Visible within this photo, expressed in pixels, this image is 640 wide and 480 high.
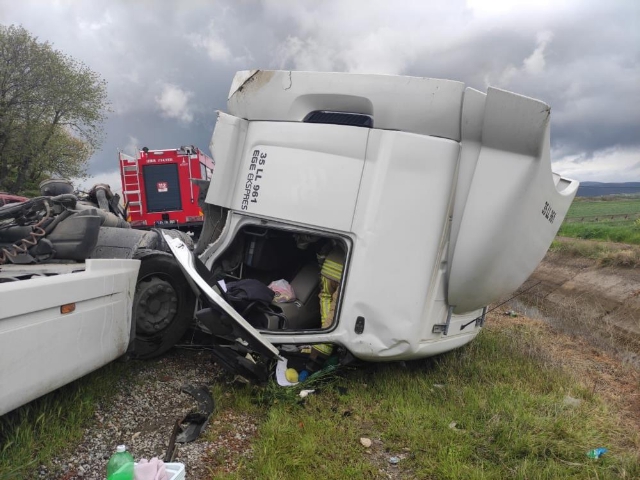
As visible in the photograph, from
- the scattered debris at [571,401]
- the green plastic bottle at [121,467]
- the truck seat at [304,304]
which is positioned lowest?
the green plastic bottle at [121,467]

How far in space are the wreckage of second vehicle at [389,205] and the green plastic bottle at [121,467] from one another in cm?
102

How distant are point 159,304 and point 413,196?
2.14 m

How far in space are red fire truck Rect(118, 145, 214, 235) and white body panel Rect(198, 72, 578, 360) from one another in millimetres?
9719

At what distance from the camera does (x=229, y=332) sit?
3172mm

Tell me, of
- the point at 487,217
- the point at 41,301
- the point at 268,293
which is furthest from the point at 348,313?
the point at 41,301

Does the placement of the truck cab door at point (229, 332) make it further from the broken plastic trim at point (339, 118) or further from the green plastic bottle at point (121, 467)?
the broken plastic trim at point (339, 118)

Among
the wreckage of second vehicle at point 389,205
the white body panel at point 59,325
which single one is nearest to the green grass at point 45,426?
the white body panel at point 59,325

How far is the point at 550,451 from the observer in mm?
2711

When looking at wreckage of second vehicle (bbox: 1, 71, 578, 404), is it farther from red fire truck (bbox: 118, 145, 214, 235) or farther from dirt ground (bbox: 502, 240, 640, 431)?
red fire truck (bbox: 118, 145, 214, 235)

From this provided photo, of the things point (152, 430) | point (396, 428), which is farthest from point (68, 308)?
point (396, 428)

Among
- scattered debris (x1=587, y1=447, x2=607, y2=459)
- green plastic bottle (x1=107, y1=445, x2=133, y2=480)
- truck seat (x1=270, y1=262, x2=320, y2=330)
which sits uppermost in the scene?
truck seat (x1=270, y1=262, x2=320, y2=330)

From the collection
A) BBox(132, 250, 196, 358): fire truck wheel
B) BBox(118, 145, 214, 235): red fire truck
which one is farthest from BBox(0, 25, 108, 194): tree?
BBox(132, 250, 196, 358): fire truck wheel

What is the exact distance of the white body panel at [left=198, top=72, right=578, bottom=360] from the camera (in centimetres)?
321

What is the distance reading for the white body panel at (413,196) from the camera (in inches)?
126
